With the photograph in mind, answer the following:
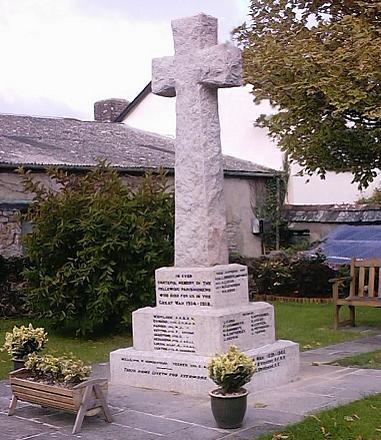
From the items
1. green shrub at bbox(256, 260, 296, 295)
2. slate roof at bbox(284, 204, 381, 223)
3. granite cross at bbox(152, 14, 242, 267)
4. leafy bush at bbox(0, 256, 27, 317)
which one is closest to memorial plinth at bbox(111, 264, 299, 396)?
granite cross at bbox(152, 14, 242, 267)

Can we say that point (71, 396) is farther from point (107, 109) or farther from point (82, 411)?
point (107, 109)

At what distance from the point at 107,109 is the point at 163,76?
24016 millimetres

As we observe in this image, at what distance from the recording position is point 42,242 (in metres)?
13.5

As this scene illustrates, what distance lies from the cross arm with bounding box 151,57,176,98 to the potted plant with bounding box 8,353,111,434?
10.8 feet

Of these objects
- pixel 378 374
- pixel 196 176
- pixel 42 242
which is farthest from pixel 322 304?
pixel 196 176

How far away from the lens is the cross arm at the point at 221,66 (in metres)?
8.52

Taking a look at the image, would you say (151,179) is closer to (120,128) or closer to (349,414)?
(349,414)

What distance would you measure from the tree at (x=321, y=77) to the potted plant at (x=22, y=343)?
7211mm

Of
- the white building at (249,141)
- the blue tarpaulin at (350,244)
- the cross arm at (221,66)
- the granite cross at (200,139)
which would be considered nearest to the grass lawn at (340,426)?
the granite cross at (200,139)

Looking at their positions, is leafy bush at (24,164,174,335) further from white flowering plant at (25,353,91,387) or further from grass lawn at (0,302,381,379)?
white flowering plant at (25,353,91,387)

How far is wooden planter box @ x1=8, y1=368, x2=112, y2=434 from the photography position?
693 centimetres

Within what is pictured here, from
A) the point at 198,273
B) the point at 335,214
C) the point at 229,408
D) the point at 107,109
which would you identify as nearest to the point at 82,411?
the point at 229,408

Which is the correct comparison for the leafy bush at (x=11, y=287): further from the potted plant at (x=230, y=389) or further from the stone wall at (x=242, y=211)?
the potted plant at (x=230, y=389)

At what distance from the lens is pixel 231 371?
22.1 ft
